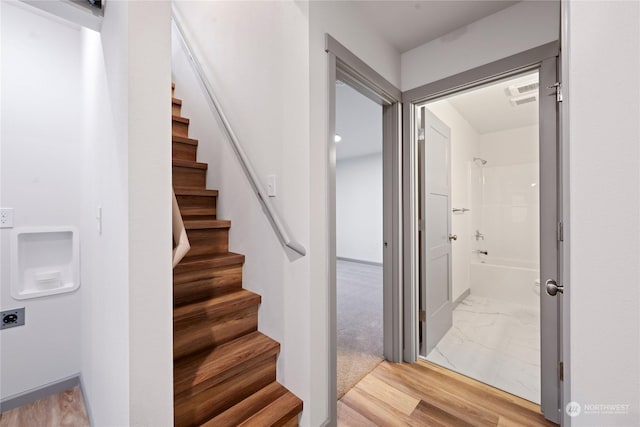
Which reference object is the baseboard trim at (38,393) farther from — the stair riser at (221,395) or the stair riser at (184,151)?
the stair riser at (184,151)

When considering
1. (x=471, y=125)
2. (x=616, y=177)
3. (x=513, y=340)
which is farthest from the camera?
(x=471, y=125)

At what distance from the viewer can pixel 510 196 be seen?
396cm

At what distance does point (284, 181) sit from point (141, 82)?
0.79 m

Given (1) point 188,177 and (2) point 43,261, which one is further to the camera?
(1) point 188,177

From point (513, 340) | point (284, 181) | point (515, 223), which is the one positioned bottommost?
point (513, 340)

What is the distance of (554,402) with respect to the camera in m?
1.53

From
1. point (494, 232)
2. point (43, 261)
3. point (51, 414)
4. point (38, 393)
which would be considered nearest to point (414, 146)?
point (43, 261)

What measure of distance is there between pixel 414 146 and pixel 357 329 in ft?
6.20

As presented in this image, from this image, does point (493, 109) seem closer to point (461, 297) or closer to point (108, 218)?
point (461, 297)

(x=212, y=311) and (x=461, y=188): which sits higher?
(x=461, y=188)

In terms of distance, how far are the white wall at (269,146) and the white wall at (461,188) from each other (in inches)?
88.2

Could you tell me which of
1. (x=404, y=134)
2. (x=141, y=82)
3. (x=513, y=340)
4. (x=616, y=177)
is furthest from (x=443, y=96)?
(x=513, y=340)

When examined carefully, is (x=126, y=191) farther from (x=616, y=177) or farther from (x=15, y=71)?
(x=15, y=71)

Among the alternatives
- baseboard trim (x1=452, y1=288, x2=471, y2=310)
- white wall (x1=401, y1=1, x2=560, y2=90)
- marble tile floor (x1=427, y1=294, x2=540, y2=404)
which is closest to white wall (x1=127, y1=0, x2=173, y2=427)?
white wall (x1=401, y1=1, x2=560, y2=90)
